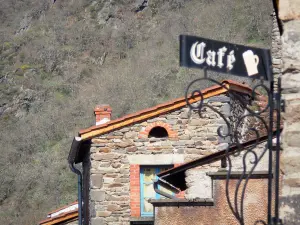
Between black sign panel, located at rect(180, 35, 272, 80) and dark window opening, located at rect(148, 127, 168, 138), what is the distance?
29.2ft

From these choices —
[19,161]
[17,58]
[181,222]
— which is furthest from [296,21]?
[17,58]

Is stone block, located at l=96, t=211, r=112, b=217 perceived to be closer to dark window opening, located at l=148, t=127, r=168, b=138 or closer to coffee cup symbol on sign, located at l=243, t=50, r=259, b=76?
dark window opening, located at l=148, t=127, r=168, b=138

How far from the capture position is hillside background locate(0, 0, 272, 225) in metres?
36.6

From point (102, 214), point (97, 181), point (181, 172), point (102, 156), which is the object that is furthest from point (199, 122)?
point (181, 172)

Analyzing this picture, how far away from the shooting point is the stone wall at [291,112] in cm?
436

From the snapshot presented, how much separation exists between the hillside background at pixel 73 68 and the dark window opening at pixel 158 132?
19.5m

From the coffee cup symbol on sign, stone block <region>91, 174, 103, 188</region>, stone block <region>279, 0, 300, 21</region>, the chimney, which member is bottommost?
stone block <region>91, 174, 103, 188</region>

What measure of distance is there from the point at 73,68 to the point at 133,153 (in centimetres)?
3953

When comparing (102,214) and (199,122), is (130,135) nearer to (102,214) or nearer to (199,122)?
(199,122)

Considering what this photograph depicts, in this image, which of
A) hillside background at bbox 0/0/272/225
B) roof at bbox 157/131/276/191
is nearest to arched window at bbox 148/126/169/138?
roof at bbox 157/131/276/191

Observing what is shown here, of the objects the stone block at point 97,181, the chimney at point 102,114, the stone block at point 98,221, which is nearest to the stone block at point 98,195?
the stone block at point 97,181

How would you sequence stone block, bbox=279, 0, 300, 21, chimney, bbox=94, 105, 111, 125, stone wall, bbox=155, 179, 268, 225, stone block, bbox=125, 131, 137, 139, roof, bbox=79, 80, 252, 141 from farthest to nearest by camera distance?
chimney, bbox=94, 105, 111, 125 < stone block, bbox=125, 131, 137, 139 < roof, bbox=79, 80, 252, 141 < stone wall, bbox=155, 179, 268, 225 < stone block, bbox=279, 0, 300, 21

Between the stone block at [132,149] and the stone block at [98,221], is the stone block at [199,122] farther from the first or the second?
the stone block at [98,221]

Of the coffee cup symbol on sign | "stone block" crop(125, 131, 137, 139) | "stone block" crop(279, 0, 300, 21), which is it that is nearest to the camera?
"stone block" crop(279, 0, 300, 21)
